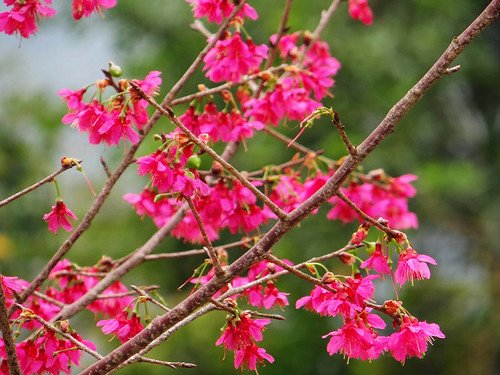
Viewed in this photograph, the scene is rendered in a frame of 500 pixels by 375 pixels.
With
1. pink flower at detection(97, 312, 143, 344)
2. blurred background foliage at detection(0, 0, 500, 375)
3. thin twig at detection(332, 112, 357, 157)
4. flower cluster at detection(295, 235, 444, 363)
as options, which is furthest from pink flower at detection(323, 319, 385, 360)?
blurred background foliage at detection(0, 0, 500, 375)

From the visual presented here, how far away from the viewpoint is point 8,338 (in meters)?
1.21

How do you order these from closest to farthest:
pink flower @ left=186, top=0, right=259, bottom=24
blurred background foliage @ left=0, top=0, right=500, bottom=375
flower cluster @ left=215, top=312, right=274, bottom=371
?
flower cluster @ left=215, top=312, right=274, bottom=371
pink flower @ left=186, top=0, right=259, bottom=24
blurred background foliage @ left=0, top=0, right=500, bottom=375

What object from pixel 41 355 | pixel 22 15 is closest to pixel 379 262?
pixel 41 355

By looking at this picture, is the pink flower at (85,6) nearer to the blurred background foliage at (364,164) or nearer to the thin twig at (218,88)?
the thin twig at (218,88)

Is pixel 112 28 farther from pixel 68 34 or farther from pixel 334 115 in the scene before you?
pixel 334 115

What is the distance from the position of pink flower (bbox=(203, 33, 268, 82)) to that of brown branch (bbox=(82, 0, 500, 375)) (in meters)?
0.55

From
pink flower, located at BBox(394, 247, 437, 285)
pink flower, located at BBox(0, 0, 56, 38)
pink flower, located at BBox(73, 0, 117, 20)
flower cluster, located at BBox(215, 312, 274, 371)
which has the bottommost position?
flower cluster, located at BBox(215, 312, 274, 371)

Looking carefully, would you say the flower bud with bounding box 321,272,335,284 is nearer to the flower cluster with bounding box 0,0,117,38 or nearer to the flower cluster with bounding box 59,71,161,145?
the flower cluster with bounding box 59,71,161,145

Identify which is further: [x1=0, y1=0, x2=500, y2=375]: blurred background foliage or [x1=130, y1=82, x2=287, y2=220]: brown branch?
[x1=0, y1=0, x2=500, y2=375]: blurred background foliage

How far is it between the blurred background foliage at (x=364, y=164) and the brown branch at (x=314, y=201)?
4530 millimetres

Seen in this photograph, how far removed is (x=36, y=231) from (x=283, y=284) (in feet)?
10.3

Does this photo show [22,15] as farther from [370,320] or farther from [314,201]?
[370,320]

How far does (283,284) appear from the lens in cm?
607

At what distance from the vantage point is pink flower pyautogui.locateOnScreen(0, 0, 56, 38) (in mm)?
1390
